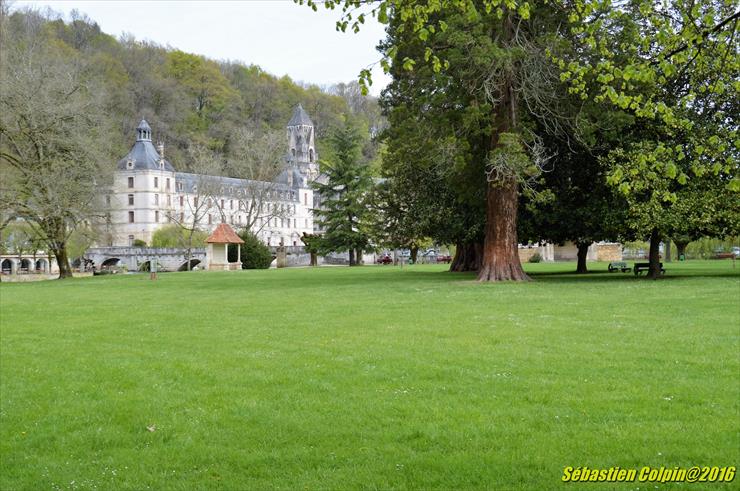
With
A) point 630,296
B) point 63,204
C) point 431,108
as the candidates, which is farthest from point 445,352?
A: point 63,204

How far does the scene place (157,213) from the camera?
106m

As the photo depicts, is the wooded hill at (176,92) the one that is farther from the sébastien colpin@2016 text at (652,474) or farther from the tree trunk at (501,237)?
the sébastien colpin@2016 text at (652,474)

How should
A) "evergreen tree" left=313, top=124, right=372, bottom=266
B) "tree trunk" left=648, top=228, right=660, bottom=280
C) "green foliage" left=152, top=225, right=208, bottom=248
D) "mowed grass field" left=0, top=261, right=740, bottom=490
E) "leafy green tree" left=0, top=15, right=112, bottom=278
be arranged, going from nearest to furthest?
"mowed grass field" left=0, top=261, right=740, bottom=490
"tree trunk" left=648, top=228, right=660, bottom=280
"leafy green tree" left=0, top=15, right=112, bottom=278
"evergreen tree" left=313, top=124, right=372, bottom=266
"green foliage" left=152, top=225, right=208, bottom=248

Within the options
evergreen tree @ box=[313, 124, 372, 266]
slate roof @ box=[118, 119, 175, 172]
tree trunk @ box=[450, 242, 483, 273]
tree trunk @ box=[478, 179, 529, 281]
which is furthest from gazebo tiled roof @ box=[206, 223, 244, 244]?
slate roof @ box=[118, 119, 175, 172]

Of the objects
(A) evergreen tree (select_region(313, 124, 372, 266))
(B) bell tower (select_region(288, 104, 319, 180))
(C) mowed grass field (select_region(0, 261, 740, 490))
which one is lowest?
(C) mowed grass field (select_region(0, 261, 740, 490))

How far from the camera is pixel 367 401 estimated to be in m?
7.43

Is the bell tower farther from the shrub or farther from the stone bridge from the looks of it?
the shrub

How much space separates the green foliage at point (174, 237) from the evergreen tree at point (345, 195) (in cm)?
1846

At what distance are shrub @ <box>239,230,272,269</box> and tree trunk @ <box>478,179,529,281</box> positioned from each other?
36089 millimetres

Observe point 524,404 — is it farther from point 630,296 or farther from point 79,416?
point 630,296

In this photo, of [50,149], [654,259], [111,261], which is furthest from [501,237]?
[111,261]

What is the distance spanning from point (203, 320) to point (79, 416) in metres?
8.56

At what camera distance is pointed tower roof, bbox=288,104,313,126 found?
449 ft

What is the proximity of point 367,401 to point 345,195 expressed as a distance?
6224cm
